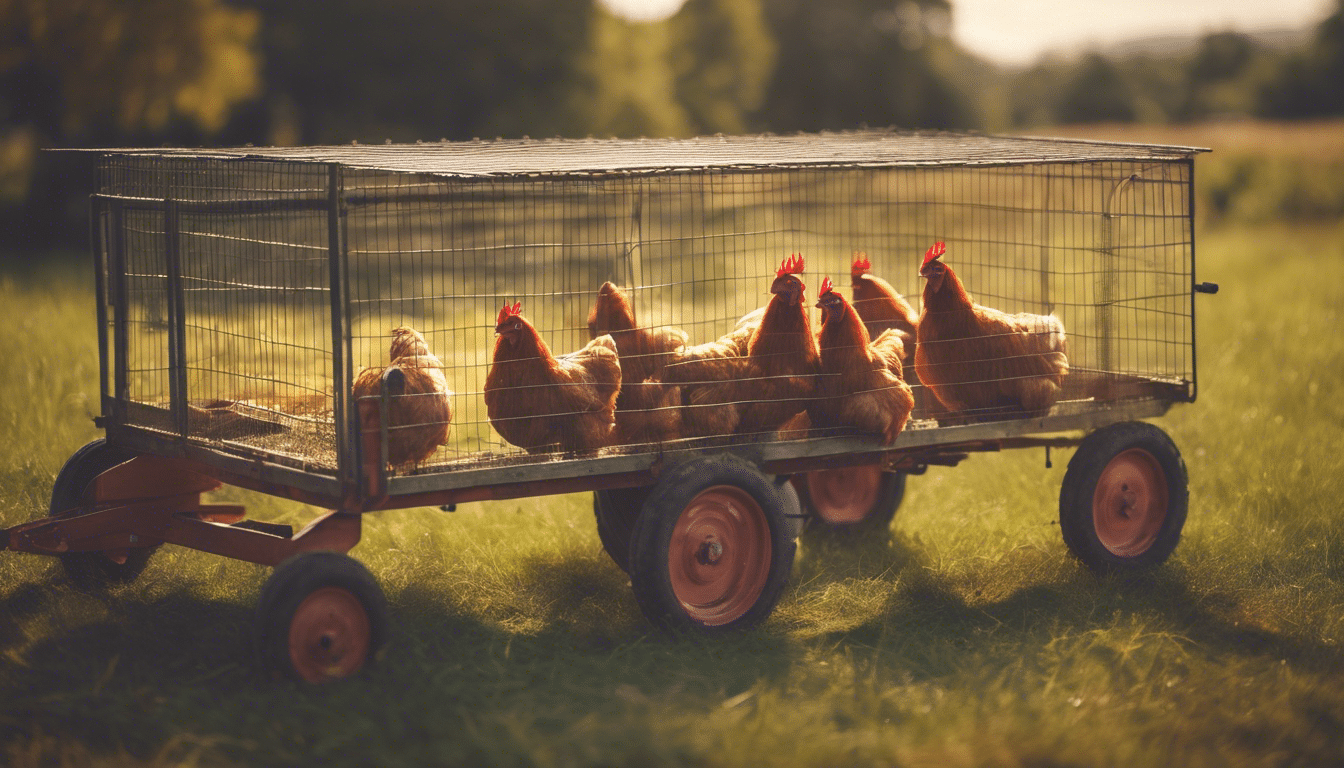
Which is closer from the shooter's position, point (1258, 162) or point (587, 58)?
point (1258, 162)

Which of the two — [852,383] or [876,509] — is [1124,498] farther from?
[852,383]

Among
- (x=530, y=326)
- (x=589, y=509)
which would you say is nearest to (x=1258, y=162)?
(x=589, y=509)

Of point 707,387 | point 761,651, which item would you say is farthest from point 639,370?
Result: point 761,651

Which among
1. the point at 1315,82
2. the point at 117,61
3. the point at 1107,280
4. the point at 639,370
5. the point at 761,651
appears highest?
the point at 1315,82

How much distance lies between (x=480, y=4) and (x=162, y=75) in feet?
36.9

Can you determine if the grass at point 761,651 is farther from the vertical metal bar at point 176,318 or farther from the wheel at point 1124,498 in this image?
the vertical metal bar at point 176,318

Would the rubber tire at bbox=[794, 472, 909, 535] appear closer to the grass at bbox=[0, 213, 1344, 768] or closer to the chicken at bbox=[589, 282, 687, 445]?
the grass at bbox=[0, 213, 1344, 768]

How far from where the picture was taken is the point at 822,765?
15.6ft

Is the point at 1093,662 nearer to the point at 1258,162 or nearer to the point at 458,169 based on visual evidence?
the point at 458,169

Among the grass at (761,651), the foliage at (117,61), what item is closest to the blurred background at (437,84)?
the foliage at (117,61)

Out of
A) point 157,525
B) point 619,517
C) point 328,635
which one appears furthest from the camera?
point 619,517

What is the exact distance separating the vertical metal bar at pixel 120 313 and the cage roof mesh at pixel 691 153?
34cm

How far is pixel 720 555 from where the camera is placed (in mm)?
6102

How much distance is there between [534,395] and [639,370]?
83 cm
